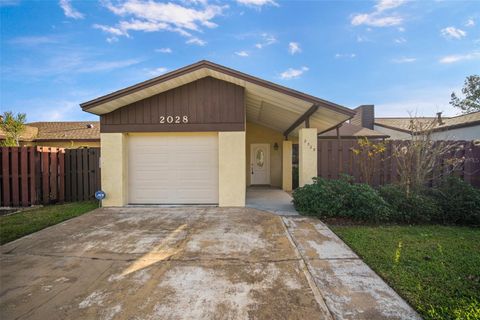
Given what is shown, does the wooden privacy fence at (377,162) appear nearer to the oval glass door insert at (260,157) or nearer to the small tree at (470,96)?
the oval glass door insert at (260,157)

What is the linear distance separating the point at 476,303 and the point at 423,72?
13.1 metres

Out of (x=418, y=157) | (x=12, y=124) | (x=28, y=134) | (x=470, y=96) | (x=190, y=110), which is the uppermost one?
(x=470, y=96)

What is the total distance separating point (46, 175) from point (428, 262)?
1023 cm

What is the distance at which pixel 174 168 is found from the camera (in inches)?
305

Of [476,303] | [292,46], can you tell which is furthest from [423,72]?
[476,303]

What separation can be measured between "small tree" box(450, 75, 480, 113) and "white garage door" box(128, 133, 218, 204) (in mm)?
32320

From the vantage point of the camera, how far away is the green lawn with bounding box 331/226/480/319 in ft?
8.13

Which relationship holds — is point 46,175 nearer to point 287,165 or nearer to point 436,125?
point 287,165

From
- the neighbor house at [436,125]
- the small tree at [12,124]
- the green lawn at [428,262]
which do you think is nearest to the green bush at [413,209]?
the green lawn at [428,262]

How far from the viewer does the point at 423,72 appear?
12.0 m

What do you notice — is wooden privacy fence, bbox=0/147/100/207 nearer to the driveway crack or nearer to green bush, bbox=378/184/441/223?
the driveway crack

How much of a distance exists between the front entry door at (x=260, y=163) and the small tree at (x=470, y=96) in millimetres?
27661

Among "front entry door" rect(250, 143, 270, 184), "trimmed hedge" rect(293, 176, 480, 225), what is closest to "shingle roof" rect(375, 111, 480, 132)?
"trimmed hedge" rect(293, 176, 480, 225)

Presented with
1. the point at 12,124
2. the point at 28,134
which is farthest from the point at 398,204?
the point at 28,134
